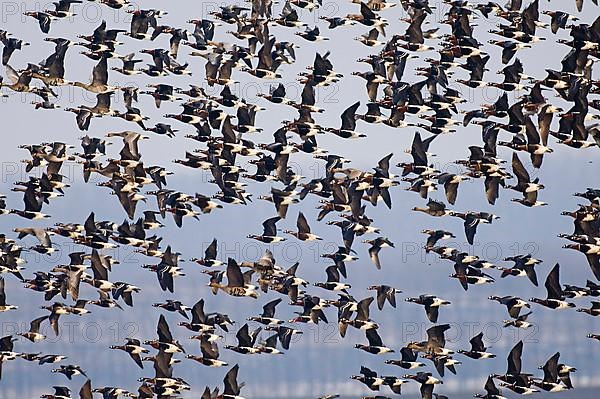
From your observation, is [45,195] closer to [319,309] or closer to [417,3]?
[319,309]

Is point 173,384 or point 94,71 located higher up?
point 94,71

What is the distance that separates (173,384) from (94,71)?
7.65 meters

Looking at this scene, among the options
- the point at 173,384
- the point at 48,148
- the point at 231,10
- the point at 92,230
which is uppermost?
the point at 231,10

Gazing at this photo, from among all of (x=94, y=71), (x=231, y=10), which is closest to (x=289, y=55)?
(x=231, y=10)

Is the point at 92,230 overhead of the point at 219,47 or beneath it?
beneath

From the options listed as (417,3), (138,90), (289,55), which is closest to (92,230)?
(138,90)

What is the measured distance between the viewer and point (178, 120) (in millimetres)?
35812

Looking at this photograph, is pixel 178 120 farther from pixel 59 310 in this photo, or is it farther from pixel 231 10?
pixel 59 310

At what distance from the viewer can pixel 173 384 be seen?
3547 cm

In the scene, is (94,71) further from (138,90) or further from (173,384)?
(173,384)

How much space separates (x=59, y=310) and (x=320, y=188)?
6.91 m

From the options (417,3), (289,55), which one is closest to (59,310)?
(289,55)

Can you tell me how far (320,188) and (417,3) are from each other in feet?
16.1

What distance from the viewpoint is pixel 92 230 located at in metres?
35.0
